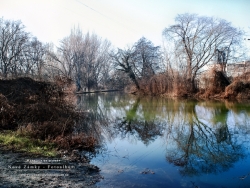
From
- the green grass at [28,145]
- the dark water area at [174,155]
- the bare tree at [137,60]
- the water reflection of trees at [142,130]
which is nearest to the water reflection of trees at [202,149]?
the dark water area at [174,155]

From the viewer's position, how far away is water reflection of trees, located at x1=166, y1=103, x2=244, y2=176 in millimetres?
5129

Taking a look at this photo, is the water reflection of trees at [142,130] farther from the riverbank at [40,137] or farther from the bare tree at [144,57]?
the bare tree at [144,57]

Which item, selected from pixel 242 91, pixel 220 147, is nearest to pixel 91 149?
pixel 220 147

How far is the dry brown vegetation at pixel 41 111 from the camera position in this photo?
6.62 metres

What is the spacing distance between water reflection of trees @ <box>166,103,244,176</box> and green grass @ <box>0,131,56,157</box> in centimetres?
316

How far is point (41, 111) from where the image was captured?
28.3 feet

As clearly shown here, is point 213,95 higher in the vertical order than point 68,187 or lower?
higher

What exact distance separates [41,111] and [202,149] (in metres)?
6.20

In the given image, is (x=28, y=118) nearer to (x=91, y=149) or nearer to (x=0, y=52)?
(x=91, y=149)

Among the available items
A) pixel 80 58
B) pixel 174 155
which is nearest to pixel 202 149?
pixel 174 155

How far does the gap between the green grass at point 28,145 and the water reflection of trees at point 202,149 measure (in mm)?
3162

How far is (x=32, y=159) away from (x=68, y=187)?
5.20 ft

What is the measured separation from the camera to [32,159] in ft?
15.6

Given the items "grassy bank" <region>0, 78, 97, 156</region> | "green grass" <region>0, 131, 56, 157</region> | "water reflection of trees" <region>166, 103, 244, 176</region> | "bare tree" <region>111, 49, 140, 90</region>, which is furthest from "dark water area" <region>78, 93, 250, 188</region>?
"bare tree" <region>111, 49, 140, 90</region>
